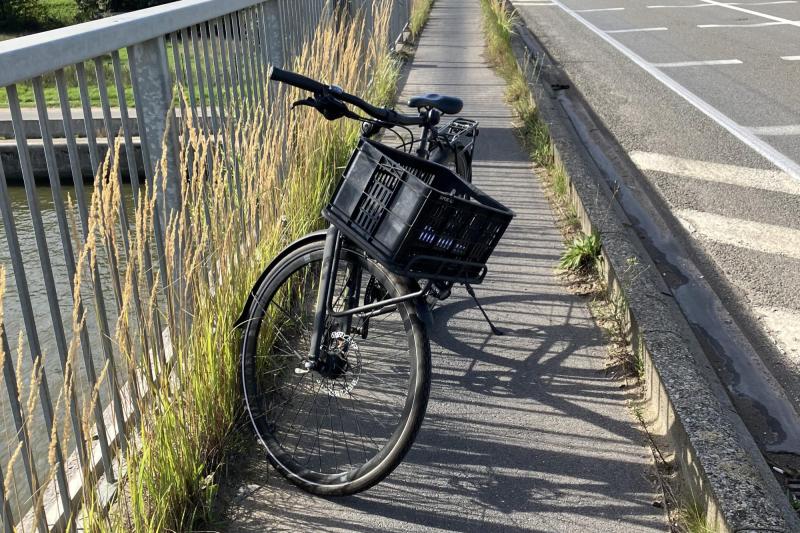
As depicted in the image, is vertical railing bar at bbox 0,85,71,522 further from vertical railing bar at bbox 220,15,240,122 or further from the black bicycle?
vertical railing bar at bbox 220,15,240,122

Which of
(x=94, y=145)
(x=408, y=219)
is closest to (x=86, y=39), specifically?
(x=94, y=145)

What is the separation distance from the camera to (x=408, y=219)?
242 cm

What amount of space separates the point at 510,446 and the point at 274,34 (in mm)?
3151

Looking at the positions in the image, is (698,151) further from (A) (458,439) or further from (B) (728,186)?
(A) (458,439)

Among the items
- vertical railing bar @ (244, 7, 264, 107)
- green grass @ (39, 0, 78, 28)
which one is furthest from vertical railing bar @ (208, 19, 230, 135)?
green grass @ (39, 0, 78, 28)

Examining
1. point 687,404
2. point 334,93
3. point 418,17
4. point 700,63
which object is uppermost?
point 334,93

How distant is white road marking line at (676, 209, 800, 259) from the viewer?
5.25 m

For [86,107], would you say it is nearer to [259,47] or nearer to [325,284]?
[325,284]

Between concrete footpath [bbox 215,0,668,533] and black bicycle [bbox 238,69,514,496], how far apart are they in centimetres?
13

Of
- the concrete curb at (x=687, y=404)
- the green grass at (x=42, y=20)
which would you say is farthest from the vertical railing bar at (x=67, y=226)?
the green grass at (x=42, y=20)

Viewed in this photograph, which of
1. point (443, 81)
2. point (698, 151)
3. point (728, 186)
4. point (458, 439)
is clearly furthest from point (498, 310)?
point (443, 81)

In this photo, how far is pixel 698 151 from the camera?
7.53 m

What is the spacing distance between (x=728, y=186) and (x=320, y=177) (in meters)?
3.41

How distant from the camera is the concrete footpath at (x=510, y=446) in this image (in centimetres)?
274
